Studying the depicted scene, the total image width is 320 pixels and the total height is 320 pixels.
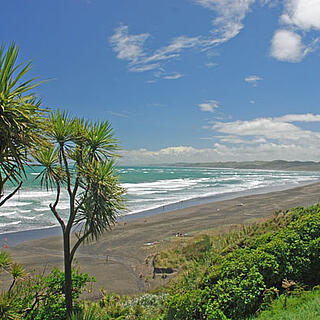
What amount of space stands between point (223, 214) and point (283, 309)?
23824 mm

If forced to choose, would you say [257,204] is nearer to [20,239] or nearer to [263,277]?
[20,239]

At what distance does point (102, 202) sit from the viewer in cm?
658

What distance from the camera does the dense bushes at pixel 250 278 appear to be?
19.4 ft

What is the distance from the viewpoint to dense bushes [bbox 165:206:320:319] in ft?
19.4

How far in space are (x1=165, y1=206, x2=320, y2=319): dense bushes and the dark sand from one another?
6.53m

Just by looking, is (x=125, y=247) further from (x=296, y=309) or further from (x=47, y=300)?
(x=296, y=309)

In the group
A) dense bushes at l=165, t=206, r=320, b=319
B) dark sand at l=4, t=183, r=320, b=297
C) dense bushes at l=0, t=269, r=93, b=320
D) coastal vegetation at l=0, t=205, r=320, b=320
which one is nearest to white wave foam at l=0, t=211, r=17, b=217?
dark sand at l=4, t=183, r=320, b=297

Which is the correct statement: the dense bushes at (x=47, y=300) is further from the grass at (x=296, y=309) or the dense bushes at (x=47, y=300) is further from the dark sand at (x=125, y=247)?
the dark sand at (x=125, y=247)

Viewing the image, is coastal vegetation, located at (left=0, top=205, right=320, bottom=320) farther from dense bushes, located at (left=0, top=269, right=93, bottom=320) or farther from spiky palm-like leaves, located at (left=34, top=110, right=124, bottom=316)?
spiky palm-like leaves, located at (left=34, top=110, right=124, bottom=316)

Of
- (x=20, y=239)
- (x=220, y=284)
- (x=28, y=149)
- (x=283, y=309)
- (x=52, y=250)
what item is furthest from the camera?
(x=20, y=239)

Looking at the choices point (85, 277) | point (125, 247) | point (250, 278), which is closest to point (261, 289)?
point (250, 278)

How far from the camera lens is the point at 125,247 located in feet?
61.7

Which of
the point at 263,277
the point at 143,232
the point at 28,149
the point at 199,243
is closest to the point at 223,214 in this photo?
the point at 143,232

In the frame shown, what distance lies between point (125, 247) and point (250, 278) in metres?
13.6
